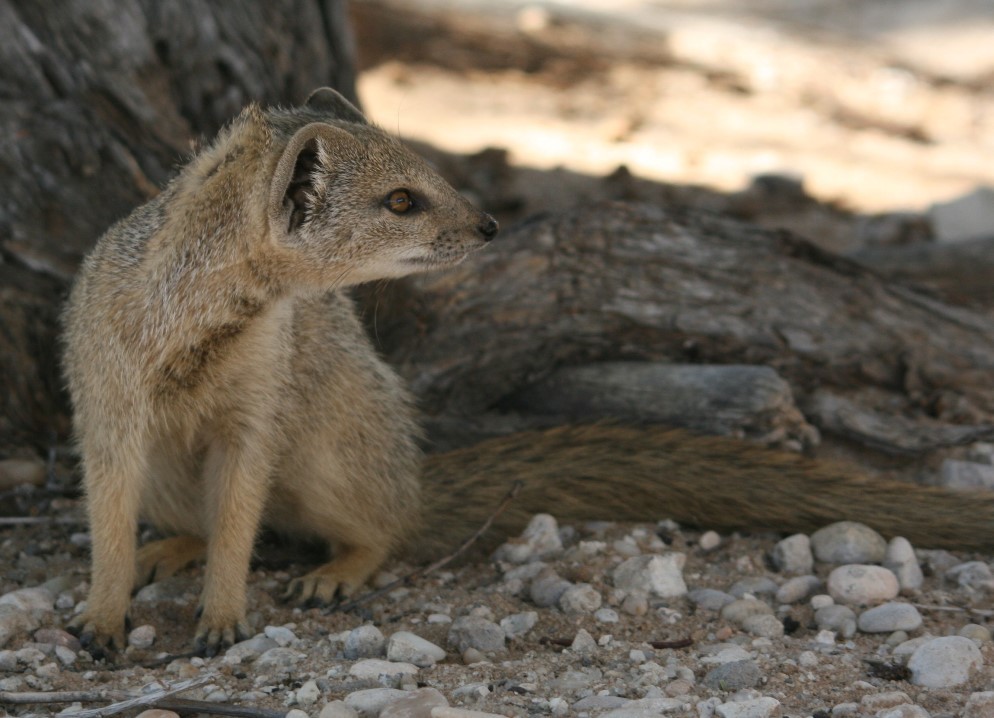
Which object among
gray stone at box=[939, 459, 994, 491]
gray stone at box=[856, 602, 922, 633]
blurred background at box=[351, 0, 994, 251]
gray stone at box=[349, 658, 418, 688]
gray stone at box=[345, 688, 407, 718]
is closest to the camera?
gray stone at box=[345, 688, 407, 718]

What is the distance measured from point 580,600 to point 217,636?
90 cm

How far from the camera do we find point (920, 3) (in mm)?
10125

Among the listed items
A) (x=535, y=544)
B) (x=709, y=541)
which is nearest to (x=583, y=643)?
(x=535, y=544)

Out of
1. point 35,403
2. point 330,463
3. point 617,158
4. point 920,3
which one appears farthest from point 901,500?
point 920,3

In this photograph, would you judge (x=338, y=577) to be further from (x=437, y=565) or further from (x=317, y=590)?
(x=437, y=565)

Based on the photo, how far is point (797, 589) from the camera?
9.53 feet

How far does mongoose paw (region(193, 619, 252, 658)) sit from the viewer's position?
9.12 ft

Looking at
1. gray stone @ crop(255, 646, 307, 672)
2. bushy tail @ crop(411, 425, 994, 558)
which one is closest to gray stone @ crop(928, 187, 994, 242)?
bushy tail @ crop(411, 425, 994, 558)

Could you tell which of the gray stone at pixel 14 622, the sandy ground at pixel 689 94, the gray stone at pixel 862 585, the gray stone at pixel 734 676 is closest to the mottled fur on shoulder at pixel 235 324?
the gray stone at pixel 14 622

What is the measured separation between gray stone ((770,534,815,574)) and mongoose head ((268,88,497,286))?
1158 mm

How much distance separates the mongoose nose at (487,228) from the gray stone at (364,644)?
995 mm

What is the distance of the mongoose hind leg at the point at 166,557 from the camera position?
3.25 meters

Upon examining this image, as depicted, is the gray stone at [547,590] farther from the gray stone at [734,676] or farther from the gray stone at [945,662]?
the gray stone at [945,662]

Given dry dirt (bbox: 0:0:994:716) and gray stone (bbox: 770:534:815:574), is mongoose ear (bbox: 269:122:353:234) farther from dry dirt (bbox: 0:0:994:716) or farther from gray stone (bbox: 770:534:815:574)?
gray stone (bbox: 770:534:815:574)
